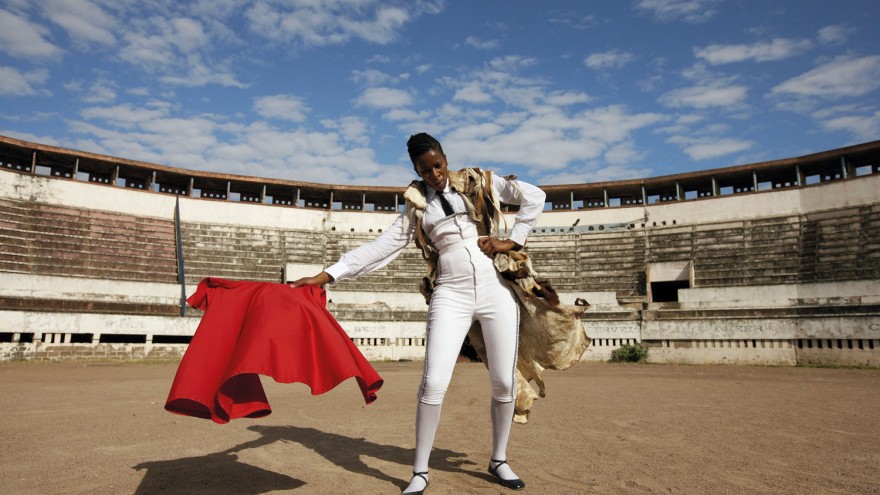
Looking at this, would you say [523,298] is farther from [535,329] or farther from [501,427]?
[501,427]

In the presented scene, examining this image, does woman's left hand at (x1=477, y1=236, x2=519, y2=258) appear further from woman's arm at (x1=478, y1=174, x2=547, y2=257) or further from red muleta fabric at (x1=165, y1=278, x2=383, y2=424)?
red muleta fabric at (x1=165, y1=278, x2=383, y2=424)

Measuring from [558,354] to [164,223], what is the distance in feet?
80.5

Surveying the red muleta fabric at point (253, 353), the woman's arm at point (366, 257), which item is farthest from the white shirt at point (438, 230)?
the red muleta fabric at point (253, 353)

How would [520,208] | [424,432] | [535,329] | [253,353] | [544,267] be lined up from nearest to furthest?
[253,353] < [424,432] < [520,208] < [535,329] < [544,267]

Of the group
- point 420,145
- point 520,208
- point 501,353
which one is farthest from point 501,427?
point 420,145

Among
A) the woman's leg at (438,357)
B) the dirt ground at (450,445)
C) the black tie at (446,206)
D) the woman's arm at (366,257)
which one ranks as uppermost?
the black tie at (446,206)

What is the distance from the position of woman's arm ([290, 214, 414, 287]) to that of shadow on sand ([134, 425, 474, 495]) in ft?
4.54

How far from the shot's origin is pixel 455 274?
3.70 metres

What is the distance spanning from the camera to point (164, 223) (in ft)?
79.6

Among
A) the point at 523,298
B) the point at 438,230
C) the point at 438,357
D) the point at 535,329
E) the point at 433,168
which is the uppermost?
the point at 433,168

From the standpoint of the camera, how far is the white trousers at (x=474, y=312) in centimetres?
357

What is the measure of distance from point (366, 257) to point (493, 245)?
0.93 metres

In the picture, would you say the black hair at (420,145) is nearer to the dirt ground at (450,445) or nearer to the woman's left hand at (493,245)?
the woman's left hand at (493,245)

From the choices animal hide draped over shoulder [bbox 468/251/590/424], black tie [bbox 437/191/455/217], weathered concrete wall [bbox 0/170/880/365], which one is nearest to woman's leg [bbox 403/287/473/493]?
animal hide draped over shoulder [bbox 468/251/590/424]
